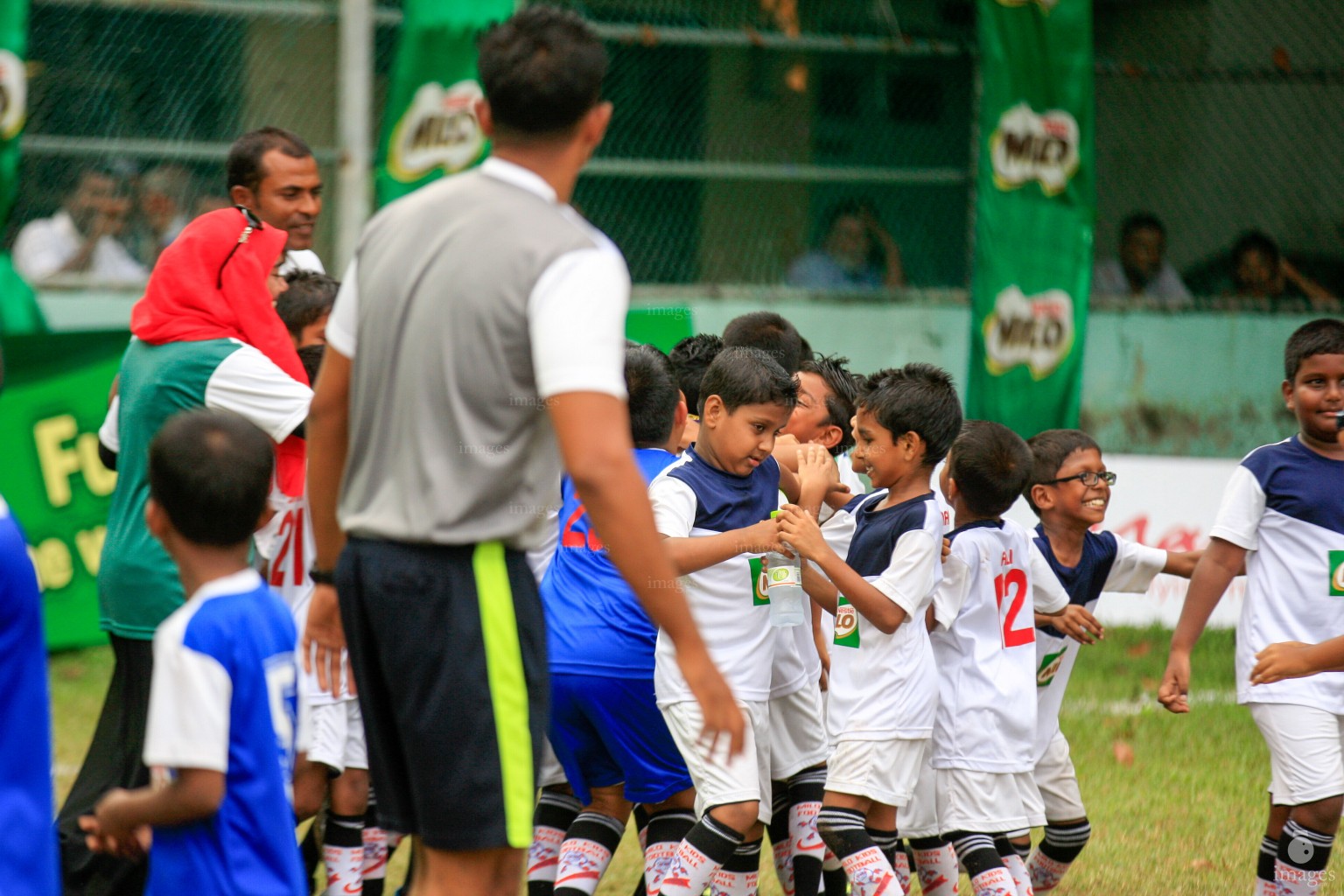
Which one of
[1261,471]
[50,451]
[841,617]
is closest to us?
[841,617]

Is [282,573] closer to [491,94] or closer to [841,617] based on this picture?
[841,617]

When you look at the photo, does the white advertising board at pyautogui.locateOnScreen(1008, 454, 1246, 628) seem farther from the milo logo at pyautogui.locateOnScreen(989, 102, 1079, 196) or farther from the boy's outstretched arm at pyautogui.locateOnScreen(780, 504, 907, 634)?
the boy's outstretched arm at pyautogui.locateOnScreen(780, 504, 907, 634)

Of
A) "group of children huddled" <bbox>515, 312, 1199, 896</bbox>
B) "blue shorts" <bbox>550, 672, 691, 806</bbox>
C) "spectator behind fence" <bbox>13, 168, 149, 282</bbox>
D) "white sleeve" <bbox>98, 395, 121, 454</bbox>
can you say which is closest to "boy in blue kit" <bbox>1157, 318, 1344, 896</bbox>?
"group of children huddled" <bbox>515, 312, 1199, 896</bbox>

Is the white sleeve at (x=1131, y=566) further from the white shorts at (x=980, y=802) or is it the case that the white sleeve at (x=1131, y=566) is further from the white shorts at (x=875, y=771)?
the white shorts at (x=875, y=771)

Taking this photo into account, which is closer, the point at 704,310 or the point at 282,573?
the point at 282,573

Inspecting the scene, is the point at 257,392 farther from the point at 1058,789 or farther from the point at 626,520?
the point at 1058,789

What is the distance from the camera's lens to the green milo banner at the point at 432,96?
31.6 ft

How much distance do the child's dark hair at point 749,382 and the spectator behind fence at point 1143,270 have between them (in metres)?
7.96

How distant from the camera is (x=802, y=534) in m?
4.03

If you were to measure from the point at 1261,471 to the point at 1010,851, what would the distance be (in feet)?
4.48

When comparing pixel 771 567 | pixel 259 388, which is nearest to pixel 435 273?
pixel 259 388

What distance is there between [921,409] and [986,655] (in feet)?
2.37

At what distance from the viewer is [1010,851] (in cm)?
460

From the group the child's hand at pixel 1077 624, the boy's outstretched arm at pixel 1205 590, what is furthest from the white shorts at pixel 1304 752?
the child's hand at pixel 1077 624
